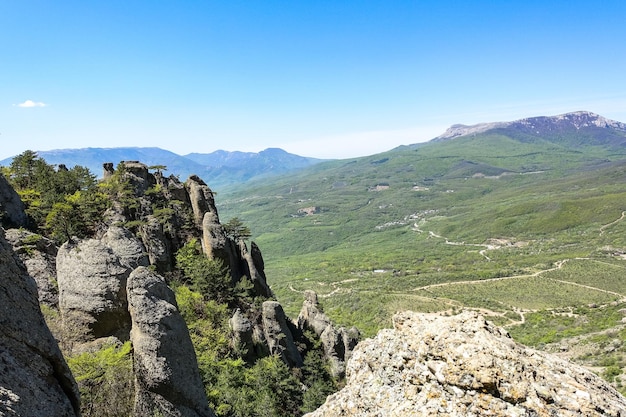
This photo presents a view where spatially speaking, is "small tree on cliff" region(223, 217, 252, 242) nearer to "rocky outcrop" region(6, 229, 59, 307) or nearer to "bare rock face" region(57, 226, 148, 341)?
"rocky outcrop" region(6, 229, 59, 307)

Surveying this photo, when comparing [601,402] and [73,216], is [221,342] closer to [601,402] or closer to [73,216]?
[73,216]

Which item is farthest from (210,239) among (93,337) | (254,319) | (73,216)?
(93,337)

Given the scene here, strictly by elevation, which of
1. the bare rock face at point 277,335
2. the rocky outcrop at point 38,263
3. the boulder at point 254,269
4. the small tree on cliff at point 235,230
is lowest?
the bare rock face at point 277,335

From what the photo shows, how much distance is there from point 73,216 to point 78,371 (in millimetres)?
23396

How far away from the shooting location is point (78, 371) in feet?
54.4

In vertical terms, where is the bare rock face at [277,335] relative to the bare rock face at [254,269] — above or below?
below

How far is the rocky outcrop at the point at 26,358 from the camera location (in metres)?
8.48

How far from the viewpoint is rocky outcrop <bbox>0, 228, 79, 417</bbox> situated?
27.8ft

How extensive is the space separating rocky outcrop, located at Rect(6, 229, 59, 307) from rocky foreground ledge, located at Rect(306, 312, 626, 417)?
23367 mm

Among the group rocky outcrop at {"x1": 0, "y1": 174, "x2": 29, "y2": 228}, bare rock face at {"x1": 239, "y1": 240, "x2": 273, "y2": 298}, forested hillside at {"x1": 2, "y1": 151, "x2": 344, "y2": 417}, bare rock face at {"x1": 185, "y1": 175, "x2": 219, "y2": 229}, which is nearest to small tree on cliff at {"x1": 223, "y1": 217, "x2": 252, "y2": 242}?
forested hillside at {"x1": 2, "y1": 151, "x2": 344, "y2": 417}

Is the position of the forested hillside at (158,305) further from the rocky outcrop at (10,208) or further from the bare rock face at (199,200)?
the rocky outcrop at (10,208)

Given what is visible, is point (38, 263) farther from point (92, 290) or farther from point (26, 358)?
point (26, 358)

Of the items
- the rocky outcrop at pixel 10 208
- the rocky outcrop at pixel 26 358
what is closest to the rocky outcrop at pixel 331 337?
the rocky outcrop at pixel 10 208

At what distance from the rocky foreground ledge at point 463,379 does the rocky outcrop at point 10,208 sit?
34109 mm
